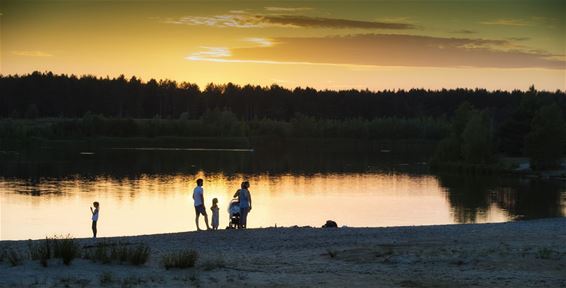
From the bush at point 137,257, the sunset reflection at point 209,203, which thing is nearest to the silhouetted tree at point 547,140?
the sunset reflection at point 209,203

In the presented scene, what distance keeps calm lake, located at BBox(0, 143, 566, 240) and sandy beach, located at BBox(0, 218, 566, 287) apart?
15343 millimetres

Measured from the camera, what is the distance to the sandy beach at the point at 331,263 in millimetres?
15984

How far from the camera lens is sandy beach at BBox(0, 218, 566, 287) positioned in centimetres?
1598

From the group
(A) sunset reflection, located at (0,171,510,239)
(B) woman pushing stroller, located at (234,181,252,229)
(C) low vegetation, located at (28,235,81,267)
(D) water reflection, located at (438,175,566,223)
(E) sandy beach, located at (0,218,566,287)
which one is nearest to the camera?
(E) sandy beach, located at (0,218,566,287)

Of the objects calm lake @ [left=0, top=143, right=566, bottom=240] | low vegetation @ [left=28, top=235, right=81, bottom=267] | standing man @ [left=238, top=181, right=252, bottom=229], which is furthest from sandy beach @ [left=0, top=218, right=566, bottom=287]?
calm lake @ [left=0, top=143, right=566, bottom=240]

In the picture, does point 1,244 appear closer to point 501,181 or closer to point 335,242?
point 335,242

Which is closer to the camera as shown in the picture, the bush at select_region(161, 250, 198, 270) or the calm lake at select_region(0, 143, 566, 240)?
the bush at select_region(161, 250, 198, 270)

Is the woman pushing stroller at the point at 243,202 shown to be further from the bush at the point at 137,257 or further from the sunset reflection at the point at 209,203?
the sunset reflection at the point at 209,203

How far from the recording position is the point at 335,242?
23.0m

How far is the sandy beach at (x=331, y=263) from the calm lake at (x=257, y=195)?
50.3 ft

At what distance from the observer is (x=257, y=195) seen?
58594 millimetres

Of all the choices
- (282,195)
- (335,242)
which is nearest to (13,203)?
(282,195)

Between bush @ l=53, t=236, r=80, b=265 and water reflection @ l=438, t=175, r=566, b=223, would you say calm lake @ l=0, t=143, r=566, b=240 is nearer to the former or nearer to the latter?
water reflection @ l=438, t=175, r=566, b=223

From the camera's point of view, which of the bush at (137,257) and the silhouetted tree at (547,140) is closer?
the bush at (137,257)
